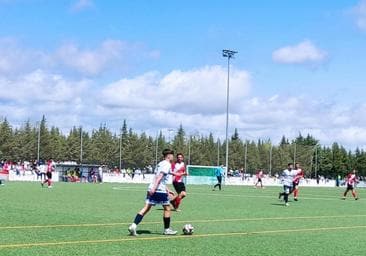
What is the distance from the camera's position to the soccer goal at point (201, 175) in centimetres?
7031

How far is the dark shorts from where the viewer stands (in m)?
14.7

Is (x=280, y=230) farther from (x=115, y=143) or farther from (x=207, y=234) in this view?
(x=115, y=143)

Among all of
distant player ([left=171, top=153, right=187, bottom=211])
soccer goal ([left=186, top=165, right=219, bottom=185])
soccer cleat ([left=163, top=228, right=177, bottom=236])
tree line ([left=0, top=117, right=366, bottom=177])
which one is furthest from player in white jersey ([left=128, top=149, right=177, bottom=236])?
tree line ([left=0, top=117, right=366, bottom=177])

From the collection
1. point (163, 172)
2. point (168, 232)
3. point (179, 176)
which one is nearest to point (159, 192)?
point (163, 172)

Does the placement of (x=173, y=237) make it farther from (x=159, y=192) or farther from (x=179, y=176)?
(x=179, y=176)

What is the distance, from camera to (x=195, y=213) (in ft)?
71.4

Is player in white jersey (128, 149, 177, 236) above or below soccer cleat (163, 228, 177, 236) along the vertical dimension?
above

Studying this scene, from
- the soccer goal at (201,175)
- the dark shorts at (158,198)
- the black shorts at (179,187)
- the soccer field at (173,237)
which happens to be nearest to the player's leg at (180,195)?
the black shorts at (179,187)

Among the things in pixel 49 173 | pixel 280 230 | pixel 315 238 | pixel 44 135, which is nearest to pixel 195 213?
pixel 280 230

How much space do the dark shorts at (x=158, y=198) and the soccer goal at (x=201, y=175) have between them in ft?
181

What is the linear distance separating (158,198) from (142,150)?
322 feet

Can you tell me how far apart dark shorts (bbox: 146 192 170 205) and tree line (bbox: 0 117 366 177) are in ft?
251

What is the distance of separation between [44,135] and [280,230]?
290 feet

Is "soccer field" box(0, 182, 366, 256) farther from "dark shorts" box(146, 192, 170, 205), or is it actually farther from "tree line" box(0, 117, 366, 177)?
"tree line" box(0, 117, 366, 177)
